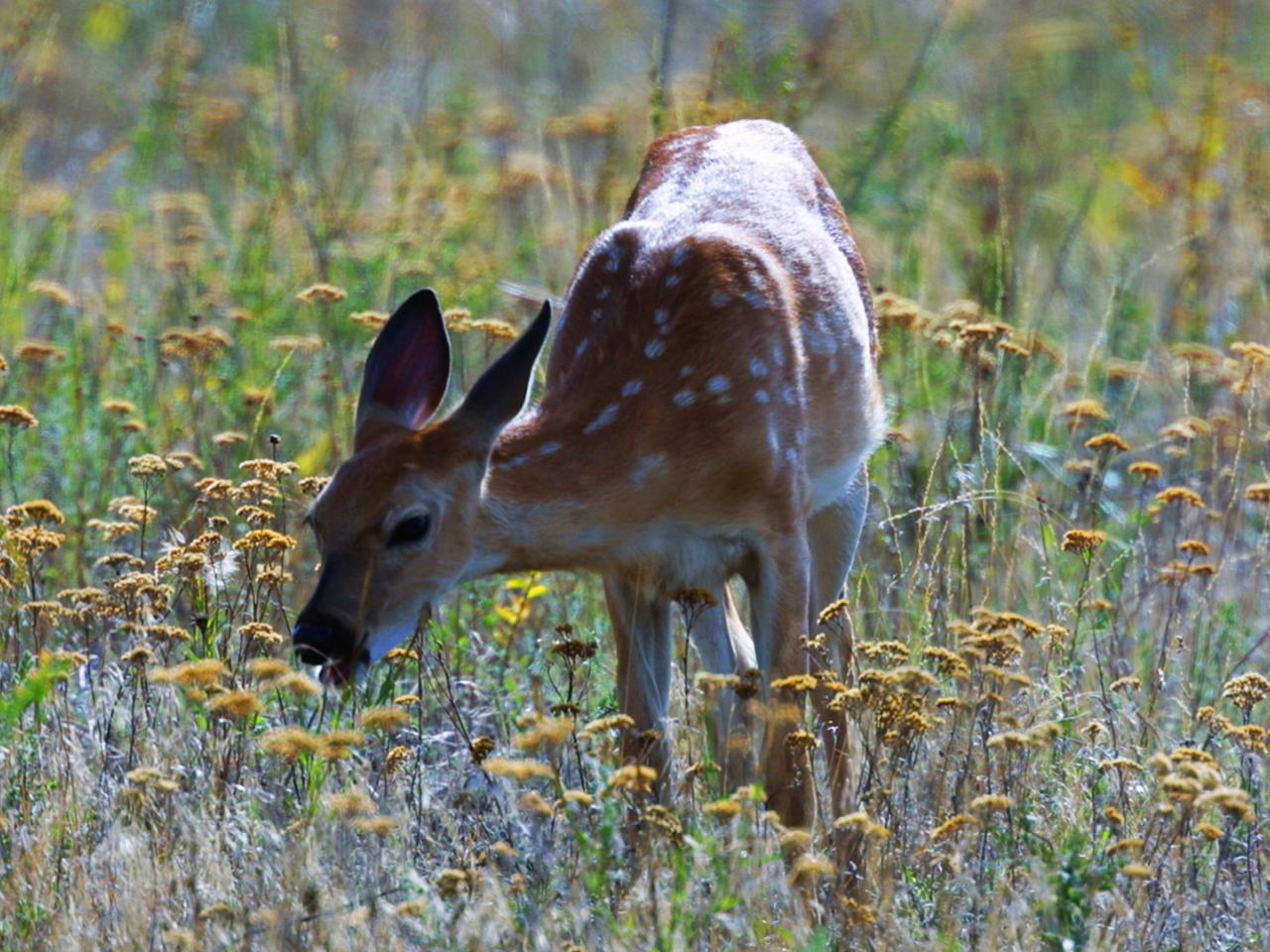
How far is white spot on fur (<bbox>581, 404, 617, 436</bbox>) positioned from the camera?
19.0ft

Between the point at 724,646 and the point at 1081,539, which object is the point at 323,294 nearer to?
the point at 724,646

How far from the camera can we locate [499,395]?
215 inches

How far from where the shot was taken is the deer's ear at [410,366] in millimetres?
5801

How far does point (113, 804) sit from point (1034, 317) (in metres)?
5.88

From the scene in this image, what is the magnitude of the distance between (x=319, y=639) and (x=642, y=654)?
117 cm

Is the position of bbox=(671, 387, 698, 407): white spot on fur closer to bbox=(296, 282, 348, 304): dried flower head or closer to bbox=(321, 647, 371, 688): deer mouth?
bbox=(321, 647, 371, 688): deer mouth

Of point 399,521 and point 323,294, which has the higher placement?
point 323,294

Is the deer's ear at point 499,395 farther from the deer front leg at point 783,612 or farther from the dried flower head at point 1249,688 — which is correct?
the dried flower head at point 1249,688

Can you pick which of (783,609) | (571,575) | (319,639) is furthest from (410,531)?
(571,575)

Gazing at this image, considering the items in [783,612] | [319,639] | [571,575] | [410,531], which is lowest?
[571,575]

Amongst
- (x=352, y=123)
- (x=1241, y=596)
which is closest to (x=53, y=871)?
(x=1241, y=596)

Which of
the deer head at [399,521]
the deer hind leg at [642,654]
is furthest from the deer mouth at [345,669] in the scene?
the deer hind leg at [642,654]

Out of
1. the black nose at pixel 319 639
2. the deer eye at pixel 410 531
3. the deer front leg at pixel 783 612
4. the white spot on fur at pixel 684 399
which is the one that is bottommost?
the deer front leg at pixel 783 612

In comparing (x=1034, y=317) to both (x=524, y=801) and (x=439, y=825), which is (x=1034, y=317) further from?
(x=524, y=801)
